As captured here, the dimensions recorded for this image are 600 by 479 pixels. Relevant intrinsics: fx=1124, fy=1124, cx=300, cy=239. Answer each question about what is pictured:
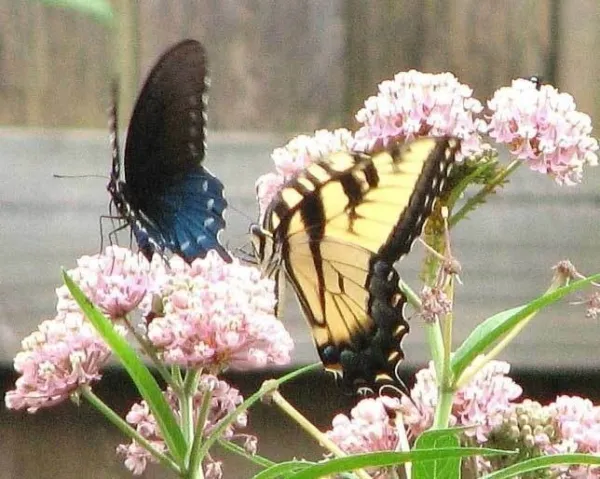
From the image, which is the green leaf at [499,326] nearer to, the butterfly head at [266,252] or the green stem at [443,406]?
the green stem at [443,406]

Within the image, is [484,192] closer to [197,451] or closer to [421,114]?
[421,114]

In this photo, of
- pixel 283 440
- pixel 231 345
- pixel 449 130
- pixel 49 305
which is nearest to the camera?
pixel 231 345

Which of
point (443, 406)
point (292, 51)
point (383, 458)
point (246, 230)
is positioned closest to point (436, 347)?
point (443, 406)

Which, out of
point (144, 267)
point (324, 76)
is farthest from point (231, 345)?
point (324, 76)

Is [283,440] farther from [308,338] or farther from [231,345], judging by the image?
[231,345]

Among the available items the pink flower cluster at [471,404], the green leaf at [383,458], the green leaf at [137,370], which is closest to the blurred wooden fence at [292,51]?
the pink flower cluster at [471,404]

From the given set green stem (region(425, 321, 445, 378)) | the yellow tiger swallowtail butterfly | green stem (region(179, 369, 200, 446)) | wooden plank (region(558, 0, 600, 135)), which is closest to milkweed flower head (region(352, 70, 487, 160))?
the yellow tiger swallowtail butterfly

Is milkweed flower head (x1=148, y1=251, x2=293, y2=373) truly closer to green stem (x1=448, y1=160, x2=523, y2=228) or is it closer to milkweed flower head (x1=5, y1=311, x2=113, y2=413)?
milkweed flower head (x1=5, y1=311, x2=113, y2=413)
